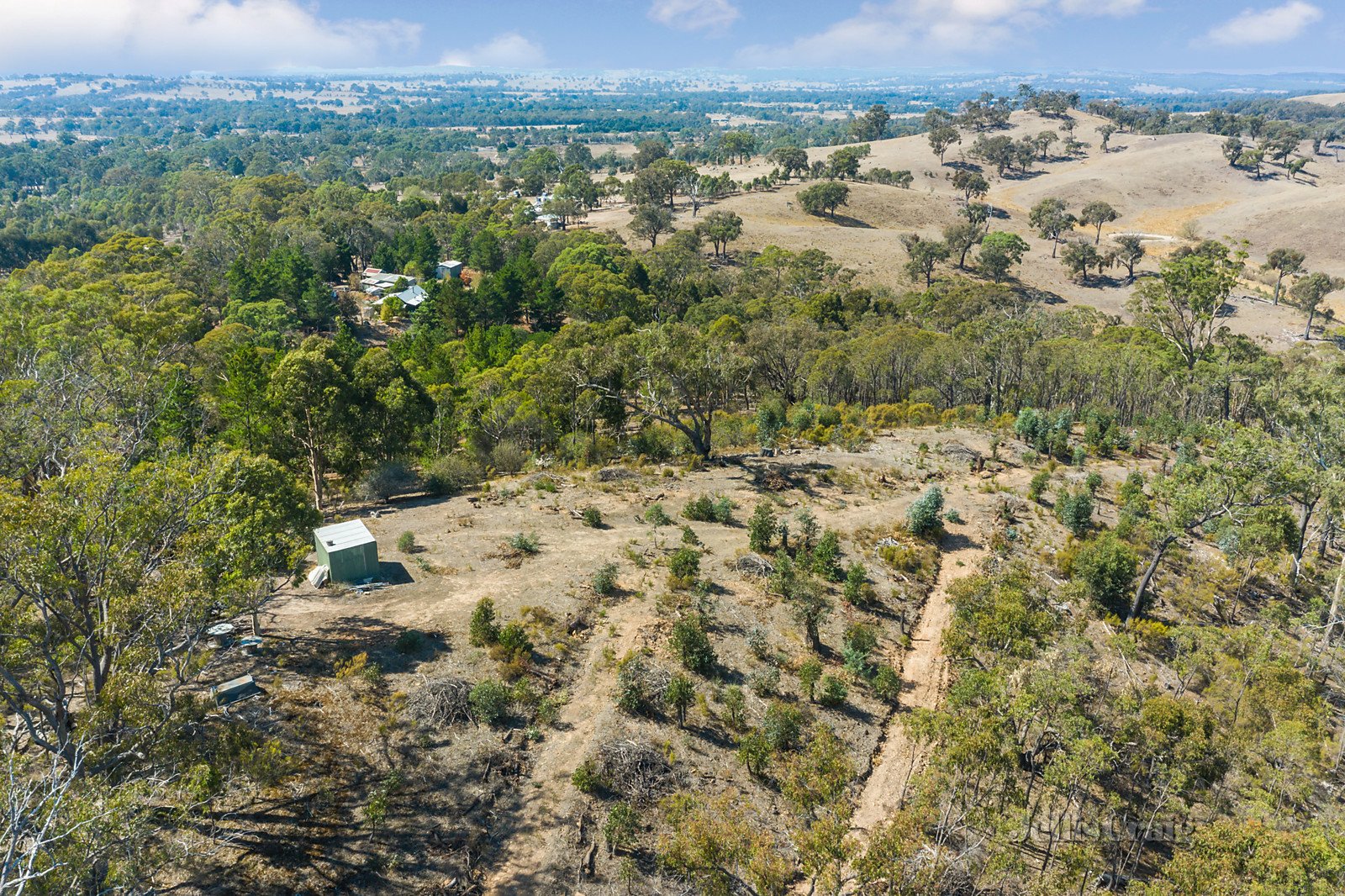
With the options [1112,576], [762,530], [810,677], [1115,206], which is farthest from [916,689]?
[1115,206]

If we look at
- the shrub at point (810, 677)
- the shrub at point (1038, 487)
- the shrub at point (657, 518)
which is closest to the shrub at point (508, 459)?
the shrub at point (657, 518)

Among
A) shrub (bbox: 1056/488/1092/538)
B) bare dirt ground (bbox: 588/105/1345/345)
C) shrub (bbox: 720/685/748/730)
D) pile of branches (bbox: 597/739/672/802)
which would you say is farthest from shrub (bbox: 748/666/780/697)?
bare dirt ground (bbox: 588/105/1345/345)

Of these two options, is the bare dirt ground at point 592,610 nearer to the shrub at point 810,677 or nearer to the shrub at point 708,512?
the shrub at point 810,677

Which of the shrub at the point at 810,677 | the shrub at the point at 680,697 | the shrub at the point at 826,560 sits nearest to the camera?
the shrub at the point at 680,697

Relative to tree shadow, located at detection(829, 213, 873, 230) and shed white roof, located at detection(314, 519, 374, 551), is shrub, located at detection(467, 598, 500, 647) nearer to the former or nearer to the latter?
shed white roof, located at detection(314, 519, 374, 551)

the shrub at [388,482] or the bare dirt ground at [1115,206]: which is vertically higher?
the bare dirt ground at [1115,206]

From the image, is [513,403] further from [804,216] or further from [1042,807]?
[804,216]
